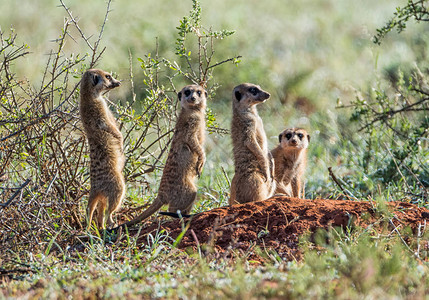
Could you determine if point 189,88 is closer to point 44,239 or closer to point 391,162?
point 44,239

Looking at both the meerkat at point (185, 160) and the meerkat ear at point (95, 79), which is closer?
the meerkat at point (185, 160)

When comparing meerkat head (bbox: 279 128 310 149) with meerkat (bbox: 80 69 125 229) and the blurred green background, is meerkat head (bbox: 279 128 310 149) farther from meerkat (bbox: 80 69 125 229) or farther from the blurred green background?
meerkat (bbox: 80 69 125 229)

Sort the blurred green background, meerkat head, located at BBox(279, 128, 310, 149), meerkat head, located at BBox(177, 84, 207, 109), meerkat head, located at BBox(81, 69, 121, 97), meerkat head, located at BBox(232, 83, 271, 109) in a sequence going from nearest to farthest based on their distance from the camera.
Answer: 1. meerkat head, located at BBox(81, 69, 121, 97)
2. meerkat head, located at BBox(177, 84, 207, 109)
3. meerkat head, located at BBox(232, 83, 271, 109)
4. meerkat head, located at BBox(279, 128, 310, 149)
5. the blurred green background

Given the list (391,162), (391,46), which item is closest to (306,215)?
(391,162)

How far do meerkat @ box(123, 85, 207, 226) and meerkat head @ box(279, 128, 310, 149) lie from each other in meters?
0.76

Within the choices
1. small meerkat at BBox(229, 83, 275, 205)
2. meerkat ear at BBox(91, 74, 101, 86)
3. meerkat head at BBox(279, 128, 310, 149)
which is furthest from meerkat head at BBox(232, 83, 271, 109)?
meerkat ear at BBox(91, 74, 101, 86)

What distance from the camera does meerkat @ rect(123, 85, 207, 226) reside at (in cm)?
451

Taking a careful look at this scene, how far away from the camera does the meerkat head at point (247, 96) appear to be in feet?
16.3

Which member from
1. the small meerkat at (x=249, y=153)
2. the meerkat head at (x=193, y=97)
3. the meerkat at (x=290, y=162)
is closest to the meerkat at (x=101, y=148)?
the meerkat head at (x=193, y=97)

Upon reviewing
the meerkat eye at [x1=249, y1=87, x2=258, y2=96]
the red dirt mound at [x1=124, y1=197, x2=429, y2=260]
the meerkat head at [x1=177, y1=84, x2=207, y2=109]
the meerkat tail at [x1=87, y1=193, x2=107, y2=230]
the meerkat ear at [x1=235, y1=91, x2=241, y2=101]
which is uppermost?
the meerkat eye at [x1=249, y1=87, x2=258, y2=96]

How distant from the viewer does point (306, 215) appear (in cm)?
409

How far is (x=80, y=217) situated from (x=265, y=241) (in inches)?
59.6

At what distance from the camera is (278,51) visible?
459 inches

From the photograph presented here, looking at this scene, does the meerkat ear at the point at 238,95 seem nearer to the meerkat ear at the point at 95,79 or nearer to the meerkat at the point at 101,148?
the meerkat at the point at 101,148
